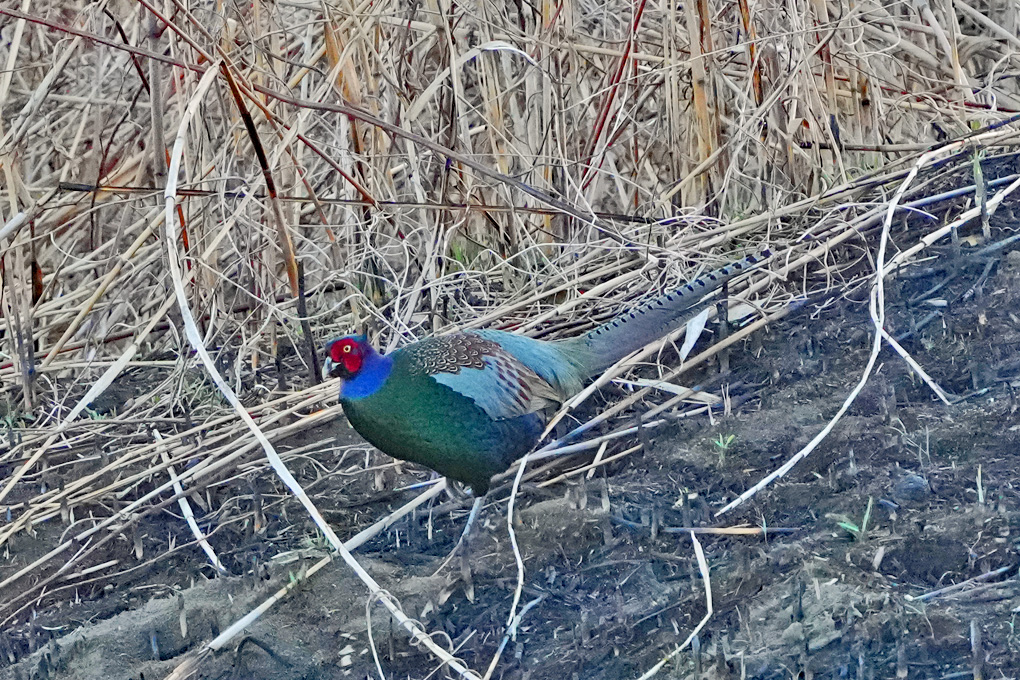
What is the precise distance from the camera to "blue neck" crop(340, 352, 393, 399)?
3.11 m

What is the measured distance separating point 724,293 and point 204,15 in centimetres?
243

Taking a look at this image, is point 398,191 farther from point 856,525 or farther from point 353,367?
point 856,525

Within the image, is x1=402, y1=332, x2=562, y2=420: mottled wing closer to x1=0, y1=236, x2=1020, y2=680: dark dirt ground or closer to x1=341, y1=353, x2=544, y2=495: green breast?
x1=341, y1=353, x2=544, y2=495: green breast

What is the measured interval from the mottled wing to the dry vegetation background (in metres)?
0.54

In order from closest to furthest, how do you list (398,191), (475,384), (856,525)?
(856,525), (475,384), (398,191)

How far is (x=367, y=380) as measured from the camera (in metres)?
3.12

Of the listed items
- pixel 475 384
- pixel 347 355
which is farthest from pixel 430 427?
pixel 347 355

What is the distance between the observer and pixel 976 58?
540 centimetres

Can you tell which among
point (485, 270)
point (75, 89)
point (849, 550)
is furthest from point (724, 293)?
point (75, 89)

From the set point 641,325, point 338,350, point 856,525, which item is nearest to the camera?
point 856,525

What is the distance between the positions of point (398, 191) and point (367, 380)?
1807mm

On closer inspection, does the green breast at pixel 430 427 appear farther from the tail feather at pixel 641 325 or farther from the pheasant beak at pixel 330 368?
the tail feather at pixel 641 325

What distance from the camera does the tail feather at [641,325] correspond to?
3512mm

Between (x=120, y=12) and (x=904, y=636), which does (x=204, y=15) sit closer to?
(x=120, y=12)
